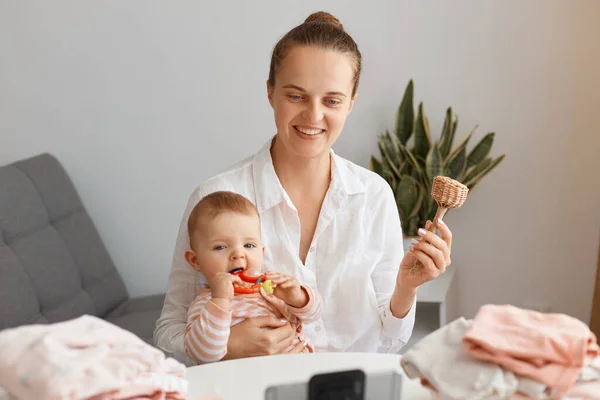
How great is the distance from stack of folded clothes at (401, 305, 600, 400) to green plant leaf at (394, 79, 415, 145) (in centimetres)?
174

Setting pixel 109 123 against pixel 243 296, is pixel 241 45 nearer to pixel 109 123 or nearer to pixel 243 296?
pixel 109 123

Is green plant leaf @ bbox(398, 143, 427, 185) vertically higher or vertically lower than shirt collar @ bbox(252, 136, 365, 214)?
lower

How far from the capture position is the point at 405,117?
2.90 metres

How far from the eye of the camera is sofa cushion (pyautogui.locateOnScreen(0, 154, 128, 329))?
2562 millimetres

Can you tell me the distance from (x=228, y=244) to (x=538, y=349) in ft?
2.50

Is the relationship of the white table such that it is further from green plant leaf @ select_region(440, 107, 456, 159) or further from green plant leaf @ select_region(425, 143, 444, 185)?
green plant leaf @ select_region(440, 107, 456, 159)

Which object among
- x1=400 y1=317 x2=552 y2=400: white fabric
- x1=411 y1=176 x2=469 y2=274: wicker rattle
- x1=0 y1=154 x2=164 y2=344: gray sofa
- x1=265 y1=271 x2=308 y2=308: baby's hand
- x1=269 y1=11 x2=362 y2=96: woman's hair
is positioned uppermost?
x1=269 y1=11 x2=362 y2=96: woman's hair

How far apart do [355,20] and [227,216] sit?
1.48 meters

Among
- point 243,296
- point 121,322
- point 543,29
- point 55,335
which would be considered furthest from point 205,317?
point 543,29

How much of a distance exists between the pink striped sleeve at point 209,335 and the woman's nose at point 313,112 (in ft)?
1.58

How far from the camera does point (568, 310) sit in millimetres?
3080

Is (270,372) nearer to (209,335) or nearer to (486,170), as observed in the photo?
(209,335)

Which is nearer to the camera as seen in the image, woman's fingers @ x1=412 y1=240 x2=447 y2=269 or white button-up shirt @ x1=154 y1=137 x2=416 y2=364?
woman's fingers @ x1=412 y1=240 x2=447 y2=269

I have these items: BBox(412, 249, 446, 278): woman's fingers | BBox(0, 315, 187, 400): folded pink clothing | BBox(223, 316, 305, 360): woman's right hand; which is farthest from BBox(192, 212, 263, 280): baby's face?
BBox(0, 315, 187, 400): folded pink clothing
